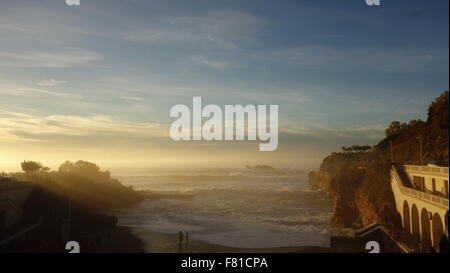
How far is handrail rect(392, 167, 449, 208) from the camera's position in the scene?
2268cm

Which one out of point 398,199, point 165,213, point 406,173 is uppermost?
point 406,173

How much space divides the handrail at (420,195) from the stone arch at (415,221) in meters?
1.17

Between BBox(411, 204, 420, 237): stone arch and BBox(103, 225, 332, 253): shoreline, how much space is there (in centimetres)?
707

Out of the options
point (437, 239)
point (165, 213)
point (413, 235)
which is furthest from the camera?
point (165, 213)

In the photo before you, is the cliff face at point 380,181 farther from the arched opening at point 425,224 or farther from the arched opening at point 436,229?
the arched opening at point 436,229

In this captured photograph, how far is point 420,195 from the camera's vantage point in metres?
27.0

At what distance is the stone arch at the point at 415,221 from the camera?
28.6 m

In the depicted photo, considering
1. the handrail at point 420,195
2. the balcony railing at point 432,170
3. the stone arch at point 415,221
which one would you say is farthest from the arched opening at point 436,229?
the stone arch at point 415,221

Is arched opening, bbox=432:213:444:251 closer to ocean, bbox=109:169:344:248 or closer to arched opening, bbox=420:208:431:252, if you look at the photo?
arched opening, bbox=420:208:431:252

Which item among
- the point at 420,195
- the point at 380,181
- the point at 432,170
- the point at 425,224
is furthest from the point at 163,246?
the point at 380,181
